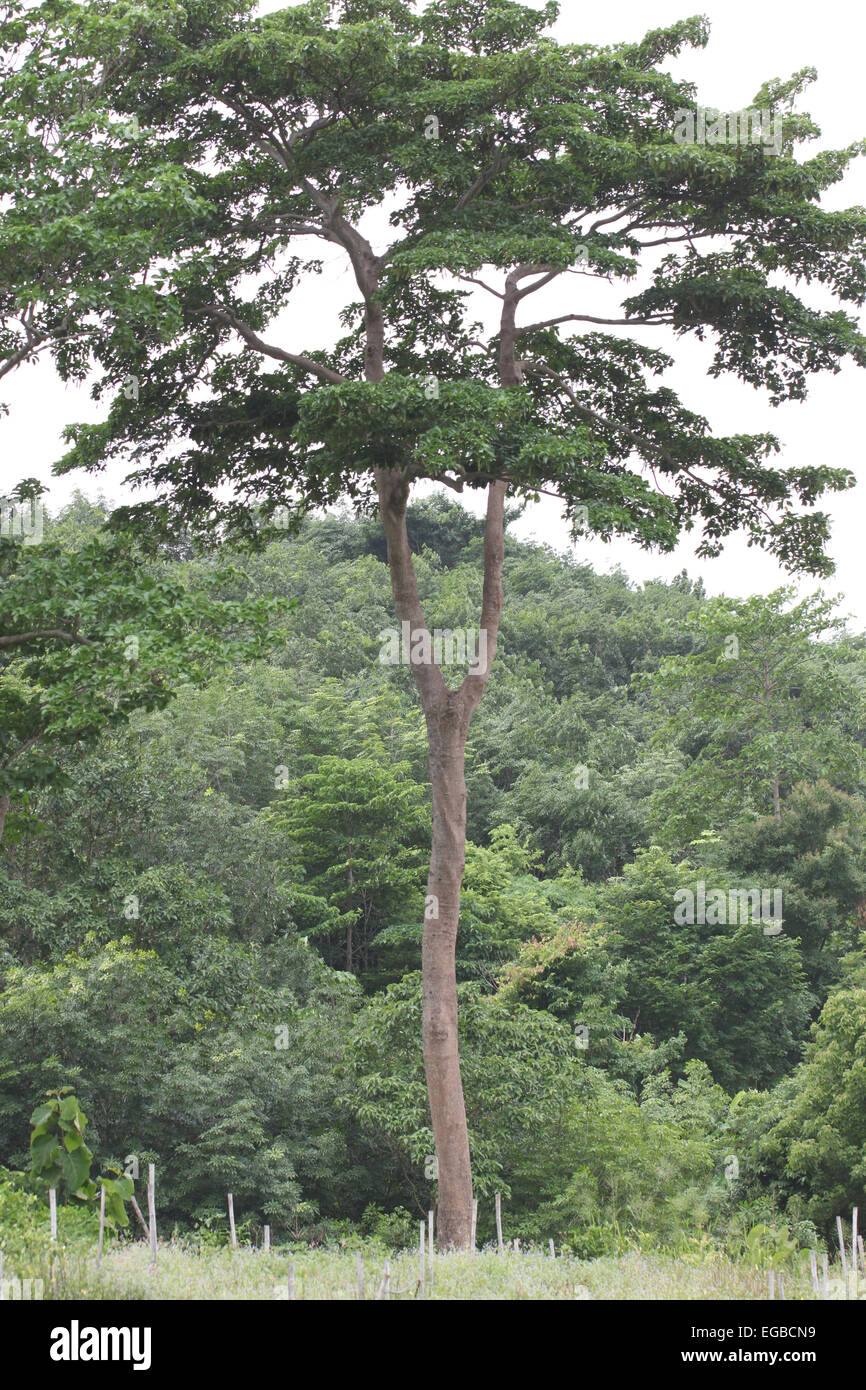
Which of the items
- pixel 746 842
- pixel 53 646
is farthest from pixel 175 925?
pixel 746 842

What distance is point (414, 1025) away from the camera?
14.1 metres

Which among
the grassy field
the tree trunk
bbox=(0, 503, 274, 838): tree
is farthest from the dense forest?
the grassy field

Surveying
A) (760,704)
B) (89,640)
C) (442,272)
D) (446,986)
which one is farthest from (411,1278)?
(760,704)

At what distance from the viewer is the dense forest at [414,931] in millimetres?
13617

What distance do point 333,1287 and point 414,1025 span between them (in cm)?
671

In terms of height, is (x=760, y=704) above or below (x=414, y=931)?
above

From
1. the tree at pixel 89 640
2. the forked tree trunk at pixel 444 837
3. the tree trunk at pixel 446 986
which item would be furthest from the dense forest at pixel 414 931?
the tree trunk at pixel 446 986

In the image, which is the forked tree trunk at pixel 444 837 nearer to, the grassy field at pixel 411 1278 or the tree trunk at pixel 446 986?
the tree trunk at pixel 446 986

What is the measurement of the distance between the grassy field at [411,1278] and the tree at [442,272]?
230cm

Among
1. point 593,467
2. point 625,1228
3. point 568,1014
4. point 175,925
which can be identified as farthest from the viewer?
point 568,1014

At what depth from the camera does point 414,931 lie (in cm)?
2208

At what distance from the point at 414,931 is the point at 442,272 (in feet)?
44.8

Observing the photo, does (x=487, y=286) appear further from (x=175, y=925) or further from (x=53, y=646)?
(x=175, y=925)

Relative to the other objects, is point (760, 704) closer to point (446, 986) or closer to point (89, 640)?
point (446, 986)
